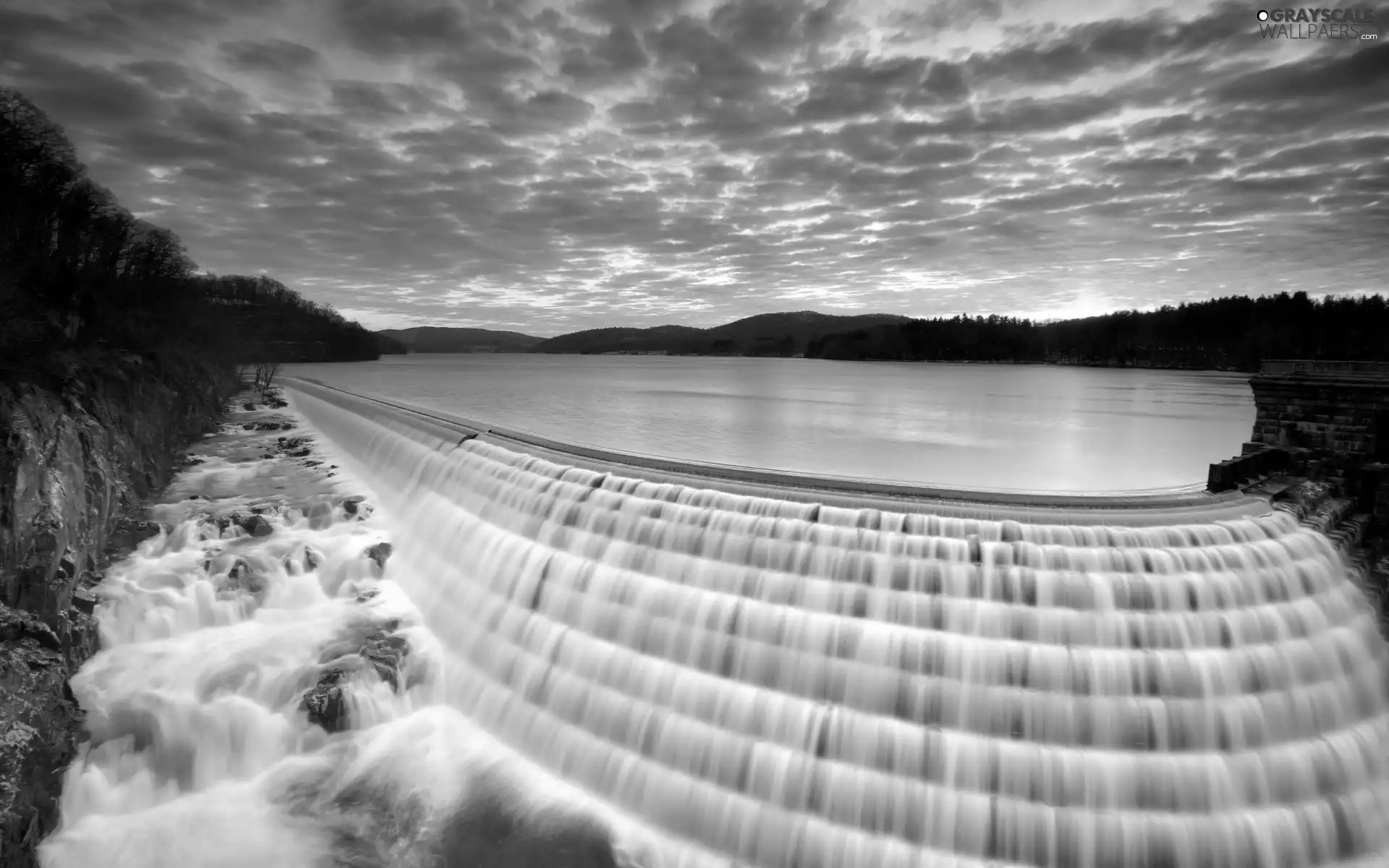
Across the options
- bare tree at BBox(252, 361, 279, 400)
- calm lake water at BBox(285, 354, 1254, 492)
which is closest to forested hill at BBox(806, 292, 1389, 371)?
calm lake water at BBox(285, 354, 1254, 492)

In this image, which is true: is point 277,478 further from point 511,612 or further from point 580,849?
point 580,849

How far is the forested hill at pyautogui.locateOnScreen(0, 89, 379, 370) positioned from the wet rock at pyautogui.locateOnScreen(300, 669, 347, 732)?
794 centimetres

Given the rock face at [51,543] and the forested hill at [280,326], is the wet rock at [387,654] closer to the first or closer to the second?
the rock face at [51,543]

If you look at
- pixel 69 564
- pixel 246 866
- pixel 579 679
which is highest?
pixel 69 564

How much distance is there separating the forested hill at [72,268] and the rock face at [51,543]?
1.14 meters

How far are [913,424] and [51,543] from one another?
2986cm

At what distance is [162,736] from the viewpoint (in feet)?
26.9

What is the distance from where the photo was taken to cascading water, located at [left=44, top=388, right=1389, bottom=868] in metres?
6.18

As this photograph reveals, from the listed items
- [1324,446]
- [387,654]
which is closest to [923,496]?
[1324,446]

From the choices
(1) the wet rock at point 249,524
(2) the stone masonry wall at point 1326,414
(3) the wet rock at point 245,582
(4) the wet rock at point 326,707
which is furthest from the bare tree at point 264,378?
(2) the stone masonry wall at point 1326,414

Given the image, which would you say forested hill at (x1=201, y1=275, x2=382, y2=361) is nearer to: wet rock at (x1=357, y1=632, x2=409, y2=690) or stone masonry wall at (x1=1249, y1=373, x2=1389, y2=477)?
wet rock at (x1=357, y1=632, x2=409, y2=690)

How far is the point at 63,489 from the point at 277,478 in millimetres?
9318

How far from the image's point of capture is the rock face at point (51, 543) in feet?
22.1

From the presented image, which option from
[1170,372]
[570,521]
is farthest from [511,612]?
[1170,372]
